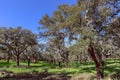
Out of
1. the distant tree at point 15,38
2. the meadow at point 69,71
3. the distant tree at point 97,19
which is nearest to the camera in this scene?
the distant tree at point 97,19

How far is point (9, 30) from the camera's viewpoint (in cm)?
4116

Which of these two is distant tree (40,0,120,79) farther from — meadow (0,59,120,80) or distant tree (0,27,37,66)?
distant tree (0,27,37,66)

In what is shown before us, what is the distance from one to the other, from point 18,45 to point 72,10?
2977 centimetres

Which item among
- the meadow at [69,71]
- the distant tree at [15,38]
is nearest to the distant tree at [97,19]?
the meadow at [69,71]

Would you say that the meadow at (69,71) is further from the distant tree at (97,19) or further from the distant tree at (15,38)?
the distant tree at (15,38)

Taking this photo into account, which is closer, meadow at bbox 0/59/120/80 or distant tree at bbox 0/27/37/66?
meadow at bbox 0/59/120/80

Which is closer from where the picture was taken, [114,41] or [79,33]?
[79,33]

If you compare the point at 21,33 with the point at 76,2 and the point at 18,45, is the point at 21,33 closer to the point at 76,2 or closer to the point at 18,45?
the point at 18,45

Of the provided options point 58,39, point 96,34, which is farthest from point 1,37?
point 96,34

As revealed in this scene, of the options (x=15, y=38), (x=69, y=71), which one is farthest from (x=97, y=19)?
(x=15, y=38)

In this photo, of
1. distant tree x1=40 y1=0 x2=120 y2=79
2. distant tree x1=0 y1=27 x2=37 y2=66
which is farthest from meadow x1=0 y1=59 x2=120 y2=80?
distant tree x1=0 y1=27 x2=37 y2=66

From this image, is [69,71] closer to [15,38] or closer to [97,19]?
[97,19]

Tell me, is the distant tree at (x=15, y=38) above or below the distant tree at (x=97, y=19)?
above

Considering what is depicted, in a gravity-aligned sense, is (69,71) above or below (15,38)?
below
